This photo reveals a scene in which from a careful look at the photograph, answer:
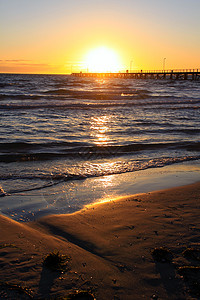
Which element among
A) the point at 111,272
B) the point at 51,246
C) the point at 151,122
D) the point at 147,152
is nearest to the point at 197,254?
the point at 111,272

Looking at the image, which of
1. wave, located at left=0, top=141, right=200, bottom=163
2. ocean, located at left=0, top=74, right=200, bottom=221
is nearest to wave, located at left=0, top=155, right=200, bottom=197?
ocean, located at left=0, top=74, right=200, bottom=221

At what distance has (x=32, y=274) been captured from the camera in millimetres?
2740

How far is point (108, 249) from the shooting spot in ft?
10.8

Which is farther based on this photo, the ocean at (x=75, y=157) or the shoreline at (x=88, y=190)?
the ocean at (x=75, y=157)

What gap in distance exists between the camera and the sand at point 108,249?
2584 mm

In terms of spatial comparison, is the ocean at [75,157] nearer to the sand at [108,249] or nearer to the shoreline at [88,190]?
the shoreline at [88,190]

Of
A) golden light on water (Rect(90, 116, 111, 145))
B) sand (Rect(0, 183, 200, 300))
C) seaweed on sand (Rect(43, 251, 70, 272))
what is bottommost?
sand (Rect(0, 183, 200, 300))

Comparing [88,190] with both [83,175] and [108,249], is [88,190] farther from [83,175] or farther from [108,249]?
[108,249]

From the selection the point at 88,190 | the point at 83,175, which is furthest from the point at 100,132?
the point at 88,190

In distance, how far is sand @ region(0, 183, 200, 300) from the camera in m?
2.58

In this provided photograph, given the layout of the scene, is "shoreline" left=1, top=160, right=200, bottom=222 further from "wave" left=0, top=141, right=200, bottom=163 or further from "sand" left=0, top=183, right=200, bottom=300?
"wave" left=0, top=141, right=200, bottom=163

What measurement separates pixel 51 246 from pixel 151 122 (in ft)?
39.0

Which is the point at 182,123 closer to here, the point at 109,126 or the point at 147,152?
the point at 109,126

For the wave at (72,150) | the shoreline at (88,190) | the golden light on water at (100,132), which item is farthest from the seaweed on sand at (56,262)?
the golden light on water at (100,132)
